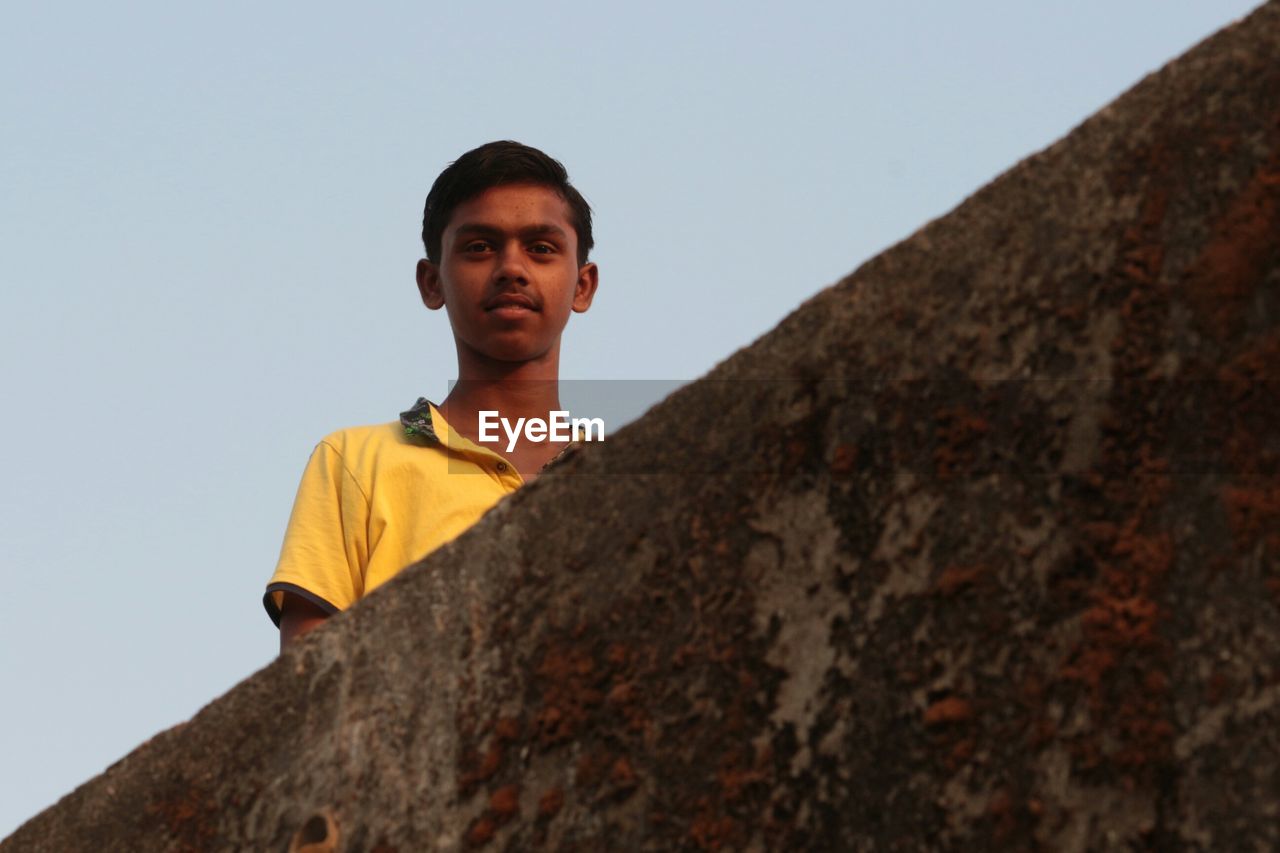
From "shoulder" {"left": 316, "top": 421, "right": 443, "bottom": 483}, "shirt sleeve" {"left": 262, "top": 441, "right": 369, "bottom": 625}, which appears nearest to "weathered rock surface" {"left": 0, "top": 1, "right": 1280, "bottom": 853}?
"shirt sleeve" {"left": 262, "top": 441, "right": 369, "bottom": 625}

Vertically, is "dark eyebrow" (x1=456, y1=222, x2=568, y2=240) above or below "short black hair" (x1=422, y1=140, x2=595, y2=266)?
below

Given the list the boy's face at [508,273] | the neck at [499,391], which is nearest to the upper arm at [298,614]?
the neck at [499,391]

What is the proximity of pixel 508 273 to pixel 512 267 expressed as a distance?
16 mm

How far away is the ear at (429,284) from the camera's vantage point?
3434mm

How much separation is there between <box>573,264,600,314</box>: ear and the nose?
431 mm

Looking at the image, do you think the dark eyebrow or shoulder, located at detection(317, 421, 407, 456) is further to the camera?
the dark eyebrow

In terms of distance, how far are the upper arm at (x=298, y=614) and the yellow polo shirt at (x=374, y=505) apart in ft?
0.05

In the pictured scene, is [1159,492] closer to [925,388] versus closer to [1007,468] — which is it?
[1007,468]

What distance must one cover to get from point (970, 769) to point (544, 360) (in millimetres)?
2128

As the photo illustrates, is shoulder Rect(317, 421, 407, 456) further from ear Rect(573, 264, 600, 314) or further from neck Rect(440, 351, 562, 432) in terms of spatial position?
ear Rect(573, 264, 600, 314)

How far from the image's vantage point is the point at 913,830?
1.27m

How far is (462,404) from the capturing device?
3252mm

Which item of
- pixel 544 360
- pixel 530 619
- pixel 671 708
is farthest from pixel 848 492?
pixel 544 360

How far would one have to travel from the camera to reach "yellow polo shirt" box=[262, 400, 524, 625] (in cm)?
271
